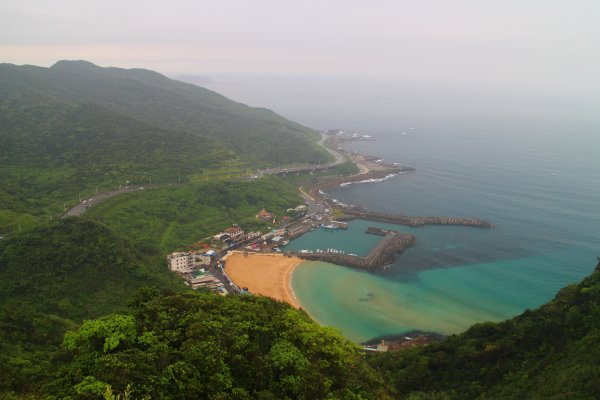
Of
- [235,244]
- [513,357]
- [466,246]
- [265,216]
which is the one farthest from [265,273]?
[466,246]

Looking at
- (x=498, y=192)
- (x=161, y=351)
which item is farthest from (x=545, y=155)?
(x=161, y=351)

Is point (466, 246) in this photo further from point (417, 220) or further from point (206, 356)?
point (206, 356)

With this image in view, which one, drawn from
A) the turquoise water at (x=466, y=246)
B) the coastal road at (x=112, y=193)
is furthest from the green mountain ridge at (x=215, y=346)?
the coastal road at (x=112, y=193)

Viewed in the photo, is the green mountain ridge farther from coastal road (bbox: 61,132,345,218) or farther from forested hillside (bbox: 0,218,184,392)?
coastal road (bbox: 61,132,345,218)

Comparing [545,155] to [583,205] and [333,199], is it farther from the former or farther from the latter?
[333,199]

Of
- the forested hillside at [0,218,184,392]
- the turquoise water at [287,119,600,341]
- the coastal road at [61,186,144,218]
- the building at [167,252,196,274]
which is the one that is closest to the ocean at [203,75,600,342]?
the turquoise water at [287,119,600,341]

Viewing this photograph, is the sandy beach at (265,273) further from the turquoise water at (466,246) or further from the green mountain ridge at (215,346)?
the green mountain ridge at (215,346)

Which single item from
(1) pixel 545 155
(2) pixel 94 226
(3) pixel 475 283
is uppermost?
(1) pixel 545 155
